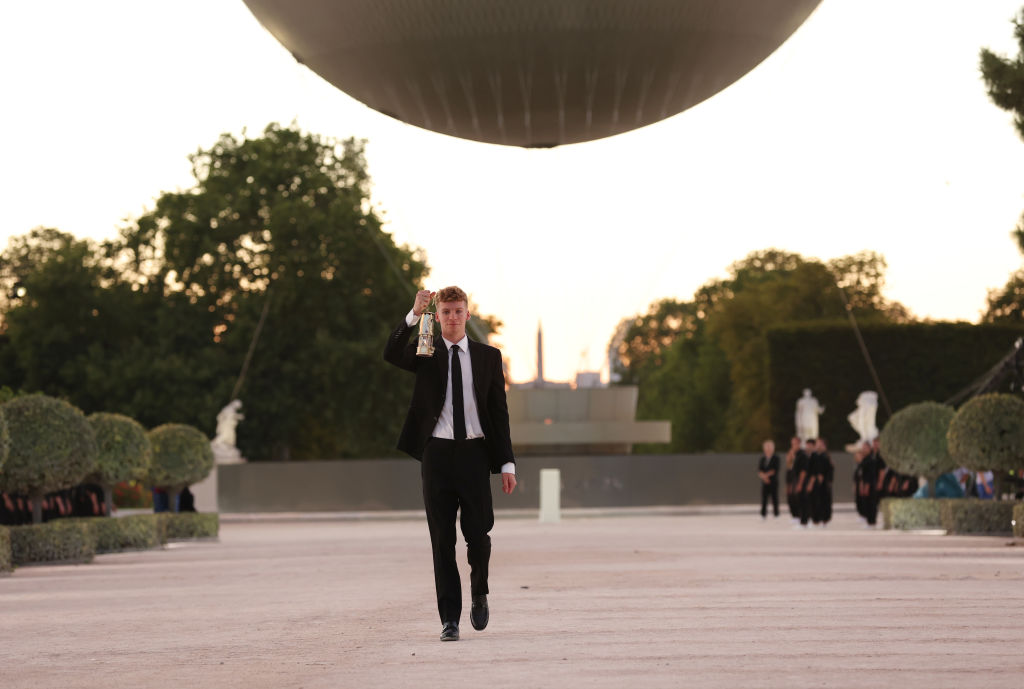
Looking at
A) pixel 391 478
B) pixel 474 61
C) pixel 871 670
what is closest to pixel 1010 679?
pixel 871 670

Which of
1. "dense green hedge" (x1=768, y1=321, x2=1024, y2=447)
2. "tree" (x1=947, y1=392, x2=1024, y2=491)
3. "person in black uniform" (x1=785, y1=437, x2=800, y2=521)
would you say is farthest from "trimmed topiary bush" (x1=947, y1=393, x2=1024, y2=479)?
"dense green hedge" (x1=768, y1=321, x2=1024, y2=447)

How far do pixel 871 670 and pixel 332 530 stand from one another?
89.4 ft

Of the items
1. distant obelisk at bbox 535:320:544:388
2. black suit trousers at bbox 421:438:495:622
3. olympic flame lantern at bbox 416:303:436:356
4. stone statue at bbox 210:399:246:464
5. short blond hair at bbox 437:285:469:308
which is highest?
distant obelisk at bbox 535:320:544:388

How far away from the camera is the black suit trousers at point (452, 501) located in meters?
9.77

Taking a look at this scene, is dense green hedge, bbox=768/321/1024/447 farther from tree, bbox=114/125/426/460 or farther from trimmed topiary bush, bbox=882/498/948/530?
trimmed topiary bush, bbox=882/498/948/530

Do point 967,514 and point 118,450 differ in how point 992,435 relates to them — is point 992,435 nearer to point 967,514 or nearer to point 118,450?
point 967,514

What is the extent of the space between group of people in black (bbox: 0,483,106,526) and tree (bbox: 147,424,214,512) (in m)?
1.29

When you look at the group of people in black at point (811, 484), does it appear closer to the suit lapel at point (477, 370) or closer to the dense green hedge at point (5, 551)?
the dense green hedge at point (5, 551)

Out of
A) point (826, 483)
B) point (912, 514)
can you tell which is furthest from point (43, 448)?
point (826, 483)

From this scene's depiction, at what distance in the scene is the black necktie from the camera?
32.0 feet

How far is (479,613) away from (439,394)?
4.16ft

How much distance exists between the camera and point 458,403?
9781 mm

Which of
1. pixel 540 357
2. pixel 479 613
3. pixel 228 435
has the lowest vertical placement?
pixel 479 613

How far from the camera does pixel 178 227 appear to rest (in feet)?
185
